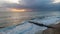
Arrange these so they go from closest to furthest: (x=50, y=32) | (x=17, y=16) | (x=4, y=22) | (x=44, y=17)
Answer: (x=50, y=32)
(x=4, y=22)
(x=17, y=16)
(x=44, y=17)

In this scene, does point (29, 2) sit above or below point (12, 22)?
above

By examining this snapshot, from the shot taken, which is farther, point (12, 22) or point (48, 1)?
point (48, 1)

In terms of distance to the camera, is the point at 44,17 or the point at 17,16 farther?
the point at 44,17

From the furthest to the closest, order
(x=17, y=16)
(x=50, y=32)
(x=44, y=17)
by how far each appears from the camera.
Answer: (x=44, y=17), (x=17, y=16), (x=50, y=32)

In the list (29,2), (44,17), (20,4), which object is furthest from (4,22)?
(44,17)

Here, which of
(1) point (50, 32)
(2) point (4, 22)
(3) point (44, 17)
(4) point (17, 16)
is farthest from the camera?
(3) point (44, 17)

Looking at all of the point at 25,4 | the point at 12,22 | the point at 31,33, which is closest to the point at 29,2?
the point at 25,4

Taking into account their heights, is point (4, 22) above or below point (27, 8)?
below

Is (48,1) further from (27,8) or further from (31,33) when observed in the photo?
(31,33)

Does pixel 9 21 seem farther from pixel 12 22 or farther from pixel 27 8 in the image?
pixel 27 8
